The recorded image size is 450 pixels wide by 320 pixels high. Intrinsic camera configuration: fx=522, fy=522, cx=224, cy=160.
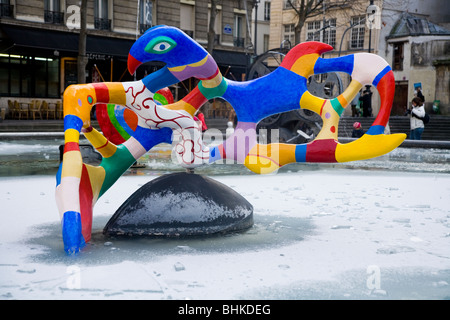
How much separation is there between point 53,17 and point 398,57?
950 inches

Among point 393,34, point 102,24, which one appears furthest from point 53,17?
point 393,34

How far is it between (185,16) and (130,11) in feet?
13.7

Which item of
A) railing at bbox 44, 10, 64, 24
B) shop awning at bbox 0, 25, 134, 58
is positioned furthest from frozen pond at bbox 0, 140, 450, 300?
railing at bbox 44, 10, 64, 24

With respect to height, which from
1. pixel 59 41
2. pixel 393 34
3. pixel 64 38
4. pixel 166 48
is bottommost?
pixel 166 48

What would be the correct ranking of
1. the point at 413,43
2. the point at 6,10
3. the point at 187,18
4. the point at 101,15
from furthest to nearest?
the point at 413,43, the point at 187,18, the point at 101,15, the point at 6,10

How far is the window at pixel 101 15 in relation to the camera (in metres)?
27.5

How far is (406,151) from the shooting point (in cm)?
1568

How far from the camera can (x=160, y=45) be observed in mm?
4711

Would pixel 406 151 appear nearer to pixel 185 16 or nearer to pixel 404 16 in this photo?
pixel 185 16

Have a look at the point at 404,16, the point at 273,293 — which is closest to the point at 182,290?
the point at 273,293

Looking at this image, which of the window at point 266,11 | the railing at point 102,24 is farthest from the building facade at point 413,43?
the railing at point 102,24

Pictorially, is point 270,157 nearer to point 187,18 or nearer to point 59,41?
point 59,41

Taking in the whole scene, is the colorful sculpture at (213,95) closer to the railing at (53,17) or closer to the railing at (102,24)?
the railing at (53,17)
